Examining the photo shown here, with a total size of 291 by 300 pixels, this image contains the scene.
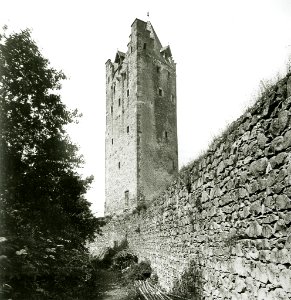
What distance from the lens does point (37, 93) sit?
10.6 meters

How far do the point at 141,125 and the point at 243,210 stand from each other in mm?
22863

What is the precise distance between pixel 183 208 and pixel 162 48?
25.8 metres

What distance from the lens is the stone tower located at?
26.5 metres

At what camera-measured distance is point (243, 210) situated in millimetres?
4340

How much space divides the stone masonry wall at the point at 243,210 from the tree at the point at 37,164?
A: 3.46 meters

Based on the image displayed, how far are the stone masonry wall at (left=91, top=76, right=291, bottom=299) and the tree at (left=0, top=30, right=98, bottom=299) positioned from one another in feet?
11.3

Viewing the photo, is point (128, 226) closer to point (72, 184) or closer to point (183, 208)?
point (72, 184)

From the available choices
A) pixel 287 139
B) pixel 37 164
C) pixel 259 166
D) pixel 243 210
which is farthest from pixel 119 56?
pixel 287 139

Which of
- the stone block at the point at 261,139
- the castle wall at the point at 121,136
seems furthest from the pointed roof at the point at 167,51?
the stone block at the point at 261,139

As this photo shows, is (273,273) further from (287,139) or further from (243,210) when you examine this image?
(287,139)

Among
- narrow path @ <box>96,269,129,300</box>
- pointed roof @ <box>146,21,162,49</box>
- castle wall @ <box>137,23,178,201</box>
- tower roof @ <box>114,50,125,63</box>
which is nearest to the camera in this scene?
narrow path @ <box>96,269,129,300</box>

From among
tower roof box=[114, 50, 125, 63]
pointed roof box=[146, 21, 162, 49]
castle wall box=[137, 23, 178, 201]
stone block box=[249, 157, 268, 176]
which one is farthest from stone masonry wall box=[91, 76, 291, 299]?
tower roof box=[114, 50, 125, 63]

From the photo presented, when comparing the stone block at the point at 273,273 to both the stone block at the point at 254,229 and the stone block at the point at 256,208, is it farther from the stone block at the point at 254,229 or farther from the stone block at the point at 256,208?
the stone block at the point at 256,208

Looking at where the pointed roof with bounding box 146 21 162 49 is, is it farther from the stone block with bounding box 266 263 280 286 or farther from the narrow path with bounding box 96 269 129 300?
the stone block with bounding box 266 263 280 286
